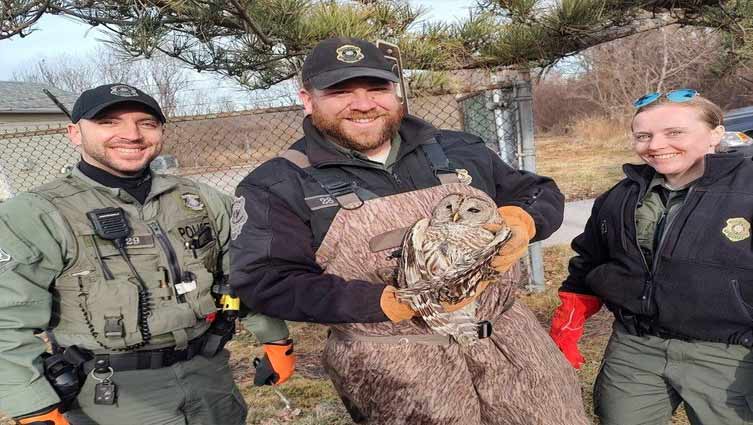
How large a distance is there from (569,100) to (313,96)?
28.4m

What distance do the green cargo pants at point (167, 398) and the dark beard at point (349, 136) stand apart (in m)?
1.32

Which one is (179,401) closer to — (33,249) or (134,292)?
(134,292)

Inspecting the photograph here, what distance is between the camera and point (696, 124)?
2.26 metres

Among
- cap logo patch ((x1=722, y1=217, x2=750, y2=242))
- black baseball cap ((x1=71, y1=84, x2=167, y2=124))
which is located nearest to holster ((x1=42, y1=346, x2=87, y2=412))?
black baseball cap ((x1=71, y1=84, x2=167, y2=124))

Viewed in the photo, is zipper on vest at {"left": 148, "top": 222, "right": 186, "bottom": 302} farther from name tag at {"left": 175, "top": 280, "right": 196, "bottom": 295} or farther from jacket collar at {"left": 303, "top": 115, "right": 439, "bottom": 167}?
jacket collar at {"left": 303, "top": 115, "right": 439, "bottom": 167}

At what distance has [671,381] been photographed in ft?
7.45

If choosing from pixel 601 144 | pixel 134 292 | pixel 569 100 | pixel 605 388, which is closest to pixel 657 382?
pixel 605 388

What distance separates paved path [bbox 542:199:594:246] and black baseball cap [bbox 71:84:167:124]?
235 inches

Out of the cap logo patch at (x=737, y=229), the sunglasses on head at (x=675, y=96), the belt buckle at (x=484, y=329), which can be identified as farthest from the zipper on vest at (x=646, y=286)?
the belt buckle at (x=484, y=329)

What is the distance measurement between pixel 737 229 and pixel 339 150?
1.70 metres

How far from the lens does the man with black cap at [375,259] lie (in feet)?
5.79

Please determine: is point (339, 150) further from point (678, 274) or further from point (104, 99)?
point (678, 274)

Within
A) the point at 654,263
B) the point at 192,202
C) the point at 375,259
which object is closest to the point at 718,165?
the point at 654,263

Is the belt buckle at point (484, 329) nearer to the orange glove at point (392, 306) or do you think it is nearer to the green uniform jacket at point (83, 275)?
the orange glove at point (392, 306)
